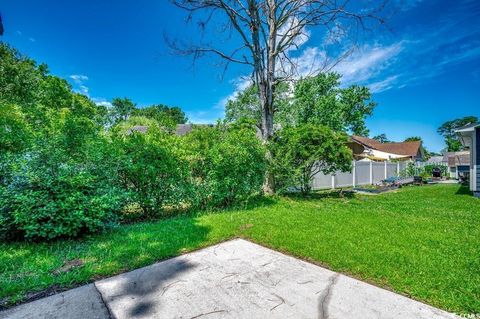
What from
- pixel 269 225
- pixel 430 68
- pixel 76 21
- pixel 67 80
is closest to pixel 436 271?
pixel 269 225

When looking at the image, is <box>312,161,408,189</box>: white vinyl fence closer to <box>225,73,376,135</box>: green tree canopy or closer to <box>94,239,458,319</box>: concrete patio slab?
<box>225,73,376,135</box>: green tree canopy

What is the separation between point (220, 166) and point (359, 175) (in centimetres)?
1220

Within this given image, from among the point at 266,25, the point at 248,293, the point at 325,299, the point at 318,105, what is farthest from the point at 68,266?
the point at 318,105

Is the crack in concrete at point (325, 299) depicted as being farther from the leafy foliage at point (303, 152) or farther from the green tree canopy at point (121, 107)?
the green tree canopy at point (121, 107)

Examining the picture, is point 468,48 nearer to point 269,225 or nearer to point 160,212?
point 269,225

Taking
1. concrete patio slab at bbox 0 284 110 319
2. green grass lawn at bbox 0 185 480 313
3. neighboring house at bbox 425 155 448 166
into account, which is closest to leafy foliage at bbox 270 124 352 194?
green grass lawn at bbox 0 185 480 313

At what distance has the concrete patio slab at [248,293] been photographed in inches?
82.1

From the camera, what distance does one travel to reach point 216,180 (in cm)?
652

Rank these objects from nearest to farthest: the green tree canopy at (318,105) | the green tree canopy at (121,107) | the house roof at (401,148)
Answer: the green tree canopy at (318,105)
the house roof at (401,148)
the green tree canopy at (121,107)

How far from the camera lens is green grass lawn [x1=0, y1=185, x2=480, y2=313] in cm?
259

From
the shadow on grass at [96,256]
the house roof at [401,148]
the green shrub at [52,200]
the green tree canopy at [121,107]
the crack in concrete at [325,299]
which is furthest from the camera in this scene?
the green tree canopy at [121,107]

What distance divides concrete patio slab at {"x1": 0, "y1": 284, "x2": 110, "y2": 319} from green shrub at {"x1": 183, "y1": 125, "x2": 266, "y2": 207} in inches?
157

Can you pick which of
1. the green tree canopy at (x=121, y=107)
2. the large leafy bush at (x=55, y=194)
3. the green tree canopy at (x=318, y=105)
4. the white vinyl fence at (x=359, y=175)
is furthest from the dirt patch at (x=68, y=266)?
the green tree canopy at (x=121, y=107)

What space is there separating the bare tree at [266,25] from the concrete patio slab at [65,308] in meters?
7.00
